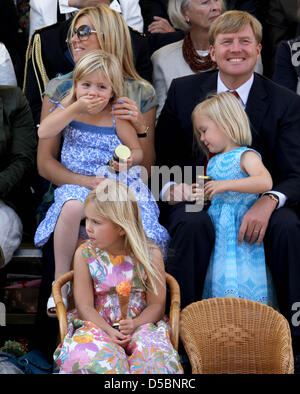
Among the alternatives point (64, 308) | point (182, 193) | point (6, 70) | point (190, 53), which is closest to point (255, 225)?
point (182, 193)

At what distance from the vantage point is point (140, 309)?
111 inches

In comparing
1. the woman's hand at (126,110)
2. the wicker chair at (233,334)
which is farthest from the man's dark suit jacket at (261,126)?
the wicker chair at (233,334)

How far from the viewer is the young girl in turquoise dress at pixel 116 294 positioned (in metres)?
2.55

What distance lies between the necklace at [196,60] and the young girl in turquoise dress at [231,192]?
3.03 feet

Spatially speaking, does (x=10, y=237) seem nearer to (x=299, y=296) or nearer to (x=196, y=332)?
(x=196, y=332)

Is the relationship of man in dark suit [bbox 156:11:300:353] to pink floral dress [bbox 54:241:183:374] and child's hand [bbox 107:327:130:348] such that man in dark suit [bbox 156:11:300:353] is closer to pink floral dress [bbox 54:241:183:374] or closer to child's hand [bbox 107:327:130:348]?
pink floral dress [bbox 54:241:183:374]

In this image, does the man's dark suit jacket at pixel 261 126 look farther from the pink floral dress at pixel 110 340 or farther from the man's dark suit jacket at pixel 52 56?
the pink floral dress at pixel 110 340

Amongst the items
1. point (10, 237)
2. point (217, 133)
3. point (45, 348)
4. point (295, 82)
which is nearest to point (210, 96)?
point (217, 133)

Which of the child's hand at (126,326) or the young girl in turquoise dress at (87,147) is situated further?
the young girl in turquoise dress at (87,147)

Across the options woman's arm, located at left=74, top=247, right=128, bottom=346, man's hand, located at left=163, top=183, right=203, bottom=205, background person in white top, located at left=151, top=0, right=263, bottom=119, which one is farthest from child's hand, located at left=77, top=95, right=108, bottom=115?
background person in white top, located at left=151, top=0, right=263, bottom=119

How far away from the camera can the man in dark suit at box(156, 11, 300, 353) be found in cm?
312

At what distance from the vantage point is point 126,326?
2.66 metres

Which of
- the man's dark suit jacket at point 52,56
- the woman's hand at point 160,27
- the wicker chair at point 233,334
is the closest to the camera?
the wicker chair at point 233,334

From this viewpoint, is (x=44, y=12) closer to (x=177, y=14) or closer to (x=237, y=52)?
(x=177, y=14)
